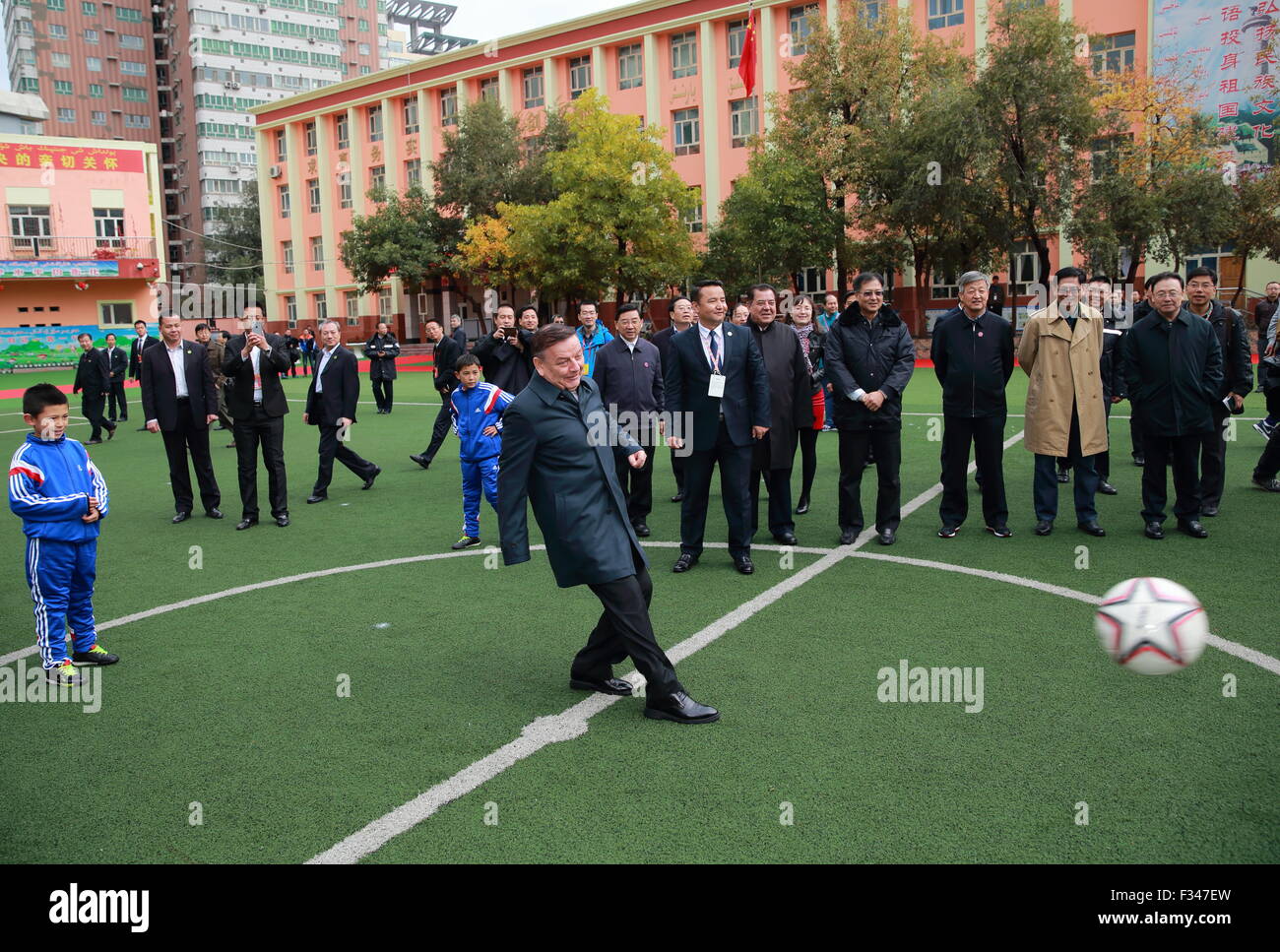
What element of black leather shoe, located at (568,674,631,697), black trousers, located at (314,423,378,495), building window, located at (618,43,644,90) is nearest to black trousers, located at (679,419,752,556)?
black leather shoe, located at (568,674,631,697)

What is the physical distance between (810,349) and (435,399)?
13.9 m

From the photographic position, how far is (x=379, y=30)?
338 feet

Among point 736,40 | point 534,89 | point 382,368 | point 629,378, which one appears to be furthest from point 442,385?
point 534,89

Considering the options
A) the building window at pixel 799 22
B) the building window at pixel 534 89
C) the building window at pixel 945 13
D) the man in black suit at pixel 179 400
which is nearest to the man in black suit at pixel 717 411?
the man in black suit at pixel 179 400

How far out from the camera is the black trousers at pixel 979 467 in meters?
8.61

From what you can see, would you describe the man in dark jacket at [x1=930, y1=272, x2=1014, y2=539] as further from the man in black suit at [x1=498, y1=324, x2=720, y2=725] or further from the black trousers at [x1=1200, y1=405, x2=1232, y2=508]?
the man in black suit at [x1=498, y1=324, x2=720, y2=725]

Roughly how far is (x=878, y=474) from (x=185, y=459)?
7215 millimetres

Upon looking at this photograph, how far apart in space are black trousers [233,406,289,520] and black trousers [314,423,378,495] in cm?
113

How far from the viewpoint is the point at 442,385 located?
15602mm

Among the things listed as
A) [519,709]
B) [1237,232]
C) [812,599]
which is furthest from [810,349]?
[1237,232]

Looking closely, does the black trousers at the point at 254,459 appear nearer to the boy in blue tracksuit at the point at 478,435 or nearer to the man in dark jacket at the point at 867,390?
the boy in blue tracksuit at the point at 478,435

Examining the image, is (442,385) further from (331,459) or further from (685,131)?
(685,131)
